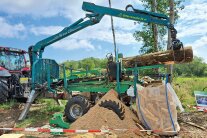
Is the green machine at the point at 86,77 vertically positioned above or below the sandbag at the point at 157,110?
above

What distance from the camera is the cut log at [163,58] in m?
8.07

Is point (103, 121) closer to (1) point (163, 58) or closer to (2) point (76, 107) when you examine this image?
(2) point (76, 107)

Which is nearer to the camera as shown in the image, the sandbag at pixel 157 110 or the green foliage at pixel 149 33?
the sandbag at pixel 157 110

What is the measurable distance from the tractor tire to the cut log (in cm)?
160

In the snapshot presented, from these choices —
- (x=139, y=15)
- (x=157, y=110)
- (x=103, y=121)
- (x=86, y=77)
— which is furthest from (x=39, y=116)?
(x=139, y=15)

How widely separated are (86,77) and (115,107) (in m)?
2.50

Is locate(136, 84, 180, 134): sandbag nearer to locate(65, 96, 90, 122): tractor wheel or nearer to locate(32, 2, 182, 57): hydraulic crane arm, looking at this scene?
locate(32, 2, 182, 57): hydraulic crane arm

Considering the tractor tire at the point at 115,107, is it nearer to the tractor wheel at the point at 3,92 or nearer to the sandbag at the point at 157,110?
the sandbag at the point at 157,110

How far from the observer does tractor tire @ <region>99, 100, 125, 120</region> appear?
7868 millimetres

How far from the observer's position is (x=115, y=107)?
7949 mm

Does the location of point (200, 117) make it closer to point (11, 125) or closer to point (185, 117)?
point (185, 117)

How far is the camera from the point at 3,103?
1208cm

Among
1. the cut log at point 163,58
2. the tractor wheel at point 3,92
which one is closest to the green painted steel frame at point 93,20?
the cut log at point 163,58

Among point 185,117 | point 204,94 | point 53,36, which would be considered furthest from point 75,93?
point 204,94
